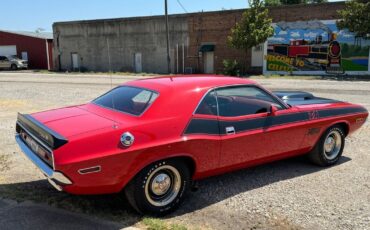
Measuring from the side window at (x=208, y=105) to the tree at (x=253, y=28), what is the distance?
2659cm

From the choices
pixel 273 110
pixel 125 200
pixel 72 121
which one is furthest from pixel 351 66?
pixel 72 121

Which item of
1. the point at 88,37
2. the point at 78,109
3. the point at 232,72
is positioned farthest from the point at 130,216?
the point at 88,37

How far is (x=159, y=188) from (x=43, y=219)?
123 cm

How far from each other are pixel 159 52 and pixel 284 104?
3382cm

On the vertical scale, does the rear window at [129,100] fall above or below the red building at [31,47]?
below

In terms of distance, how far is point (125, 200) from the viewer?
458 cm

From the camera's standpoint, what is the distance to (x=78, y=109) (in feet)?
16.5

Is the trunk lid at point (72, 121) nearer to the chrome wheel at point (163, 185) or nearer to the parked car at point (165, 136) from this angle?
the parked car at point (165, 136)

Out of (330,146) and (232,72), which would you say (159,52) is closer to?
(232,72)

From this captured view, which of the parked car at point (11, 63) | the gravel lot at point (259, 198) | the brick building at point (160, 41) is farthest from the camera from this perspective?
the parked car at point (11, 63)

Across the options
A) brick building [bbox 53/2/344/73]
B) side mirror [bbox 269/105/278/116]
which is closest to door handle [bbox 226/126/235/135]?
side mirror [bbox 269/105/278/116]

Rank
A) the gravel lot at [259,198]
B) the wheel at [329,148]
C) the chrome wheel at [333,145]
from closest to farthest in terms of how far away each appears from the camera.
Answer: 1. the gravel lot at [259,198]
2. the wheel at [329,148]
3. the chrome wheel at [333,145]

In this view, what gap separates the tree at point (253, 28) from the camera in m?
30.4

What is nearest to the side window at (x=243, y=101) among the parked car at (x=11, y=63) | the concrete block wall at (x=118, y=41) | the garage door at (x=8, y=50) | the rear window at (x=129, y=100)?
the rear window at (x=129, y=100)
